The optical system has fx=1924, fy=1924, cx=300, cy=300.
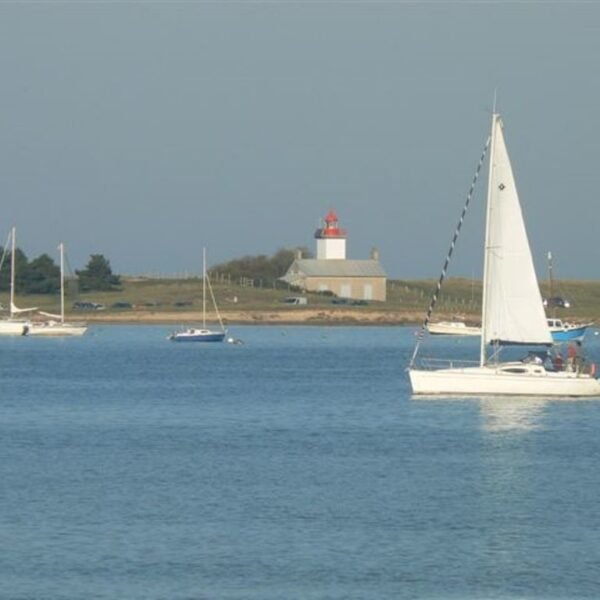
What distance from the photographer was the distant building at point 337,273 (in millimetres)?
143500

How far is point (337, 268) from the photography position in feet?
472

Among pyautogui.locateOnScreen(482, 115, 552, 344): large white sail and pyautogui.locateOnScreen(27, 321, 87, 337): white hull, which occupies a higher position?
pyautogui.locateOnScreen(482, 115, 552, 344): large white sail

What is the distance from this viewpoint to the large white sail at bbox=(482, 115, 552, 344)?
173 feet

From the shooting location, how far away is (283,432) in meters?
46.7

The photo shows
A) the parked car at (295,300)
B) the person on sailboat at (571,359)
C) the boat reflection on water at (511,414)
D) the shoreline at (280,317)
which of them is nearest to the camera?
the boat reflection on water at (511,414)

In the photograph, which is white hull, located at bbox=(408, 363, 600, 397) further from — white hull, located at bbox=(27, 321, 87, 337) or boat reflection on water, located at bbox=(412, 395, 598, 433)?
white hull, located at bbox=(27, 321, 87, 337)

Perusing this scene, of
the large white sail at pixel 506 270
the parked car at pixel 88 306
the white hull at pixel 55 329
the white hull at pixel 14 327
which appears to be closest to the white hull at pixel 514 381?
the large white sail at pixel 506 270

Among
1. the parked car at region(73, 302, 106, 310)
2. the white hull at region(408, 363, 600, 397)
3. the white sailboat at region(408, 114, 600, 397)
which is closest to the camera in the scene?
the white hull at region(408, 363, 600, 397)

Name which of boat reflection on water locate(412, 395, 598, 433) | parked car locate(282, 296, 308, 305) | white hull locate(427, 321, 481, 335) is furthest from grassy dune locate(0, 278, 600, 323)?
boat reflection on water locate(412, 395, 598, 433)

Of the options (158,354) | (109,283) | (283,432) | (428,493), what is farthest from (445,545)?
(109,283)

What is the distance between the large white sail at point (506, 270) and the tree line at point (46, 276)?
297 ft

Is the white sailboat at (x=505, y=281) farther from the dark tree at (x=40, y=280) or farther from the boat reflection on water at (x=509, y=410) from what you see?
the dark tree at (x=40, y=280)

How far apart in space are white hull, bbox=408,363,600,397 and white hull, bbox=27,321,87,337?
65201 millimetres

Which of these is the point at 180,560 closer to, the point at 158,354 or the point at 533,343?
the point at 533,343
